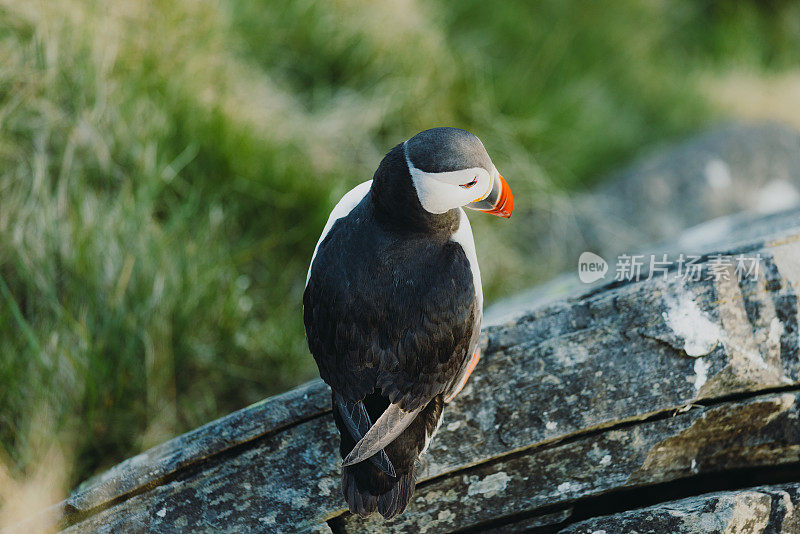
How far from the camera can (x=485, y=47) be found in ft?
17.8

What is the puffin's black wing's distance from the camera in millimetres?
1933

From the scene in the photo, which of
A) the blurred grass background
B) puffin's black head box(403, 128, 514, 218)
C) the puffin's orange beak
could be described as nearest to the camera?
puffin's black head box(403, 128, 514, 218)

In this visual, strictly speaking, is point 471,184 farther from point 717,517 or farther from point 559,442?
point 717,517

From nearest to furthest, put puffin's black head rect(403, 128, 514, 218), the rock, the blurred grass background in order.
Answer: puffin's black head rect(403, 128, 514, 218) → the rock → the blurred grass background

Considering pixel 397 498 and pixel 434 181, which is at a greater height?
pixel 434 181

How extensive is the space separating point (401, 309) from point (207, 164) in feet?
6.86

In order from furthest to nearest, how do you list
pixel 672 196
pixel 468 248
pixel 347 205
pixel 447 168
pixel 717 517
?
pixel 672 196 < pixel 347 205 < pixel 468 248 < pixel 717 517 < pixel 447 168

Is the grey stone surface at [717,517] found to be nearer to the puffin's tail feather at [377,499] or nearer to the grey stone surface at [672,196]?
the puffin's tail feather at [377,499]

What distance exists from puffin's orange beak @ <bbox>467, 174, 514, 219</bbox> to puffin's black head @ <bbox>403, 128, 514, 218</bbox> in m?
0.05

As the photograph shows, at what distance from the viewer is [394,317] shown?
1933mm

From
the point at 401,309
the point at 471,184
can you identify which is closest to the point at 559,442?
the point at 401,309

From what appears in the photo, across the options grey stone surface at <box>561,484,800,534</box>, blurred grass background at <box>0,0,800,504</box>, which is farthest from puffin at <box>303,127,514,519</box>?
blurred grass background at <box>0,0,800,504</box>

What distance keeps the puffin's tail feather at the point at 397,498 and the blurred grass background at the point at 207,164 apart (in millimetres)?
1363

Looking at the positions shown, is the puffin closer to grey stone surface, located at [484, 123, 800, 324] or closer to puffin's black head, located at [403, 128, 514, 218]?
puffin's black head, located at [403, 128, 514, 218]
